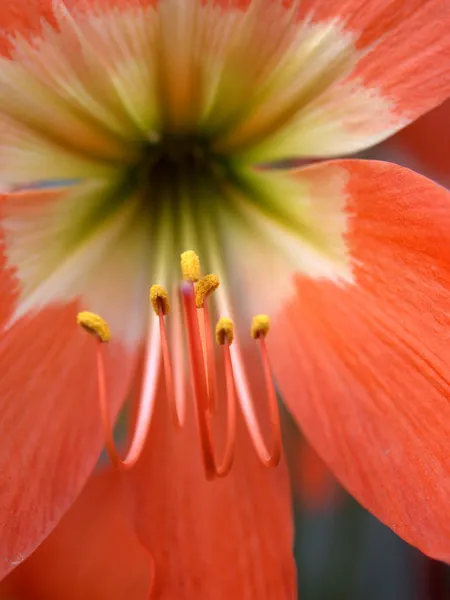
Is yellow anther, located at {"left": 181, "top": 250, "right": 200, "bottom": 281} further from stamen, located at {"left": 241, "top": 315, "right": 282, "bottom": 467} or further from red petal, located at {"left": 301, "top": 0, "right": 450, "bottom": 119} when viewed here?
red petal, located at {"left": 301, "top": 0, "right": 450, "bottom": 119}

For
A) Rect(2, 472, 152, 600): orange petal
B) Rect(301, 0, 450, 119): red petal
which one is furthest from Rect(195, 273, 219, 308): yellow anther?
Rect(2, 472, 152, 600): orange petal

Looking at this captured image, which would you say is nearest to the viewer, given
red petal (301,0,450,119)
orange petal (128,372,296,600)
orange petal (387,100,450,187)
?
red petal (301,0,450,119)

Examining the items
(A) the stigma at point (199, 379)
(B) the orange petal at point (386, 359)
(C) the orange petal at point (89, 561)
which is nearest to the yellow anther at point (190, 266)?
(A) the stigma at point (199, 379)

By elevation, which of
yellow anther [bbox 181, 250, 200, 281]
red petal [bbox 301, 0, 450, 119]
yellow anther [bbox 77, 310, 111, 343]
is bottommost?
yellow anther [bbox 77, 310, 111, 343]

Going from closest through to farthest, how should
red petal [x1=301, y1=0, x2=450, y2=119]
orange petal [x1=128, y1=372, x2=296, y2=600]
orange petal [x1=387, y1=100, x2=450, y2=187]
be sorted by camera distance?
red petal [x1=301, y1=0, x2=450, y2=119], orange petal [x1=128, y1=372, x2=296, y2=600], orange petal [x1=387, y1=100, x2=450, y2=187]

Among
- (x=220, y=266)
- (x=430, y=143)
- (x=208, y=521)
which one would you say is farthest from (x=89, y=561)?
(x=430, y=143)

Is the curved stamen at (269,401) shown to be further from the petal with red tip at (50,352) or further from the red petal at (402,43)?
the red petal at (402,43)

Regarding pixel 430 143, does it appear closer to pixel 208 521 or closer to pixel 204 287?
pixel 204 287

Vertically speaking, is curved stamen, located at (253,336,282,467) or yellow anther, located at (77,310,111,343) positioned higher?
yellow anther, located at (77,310,111,343)
